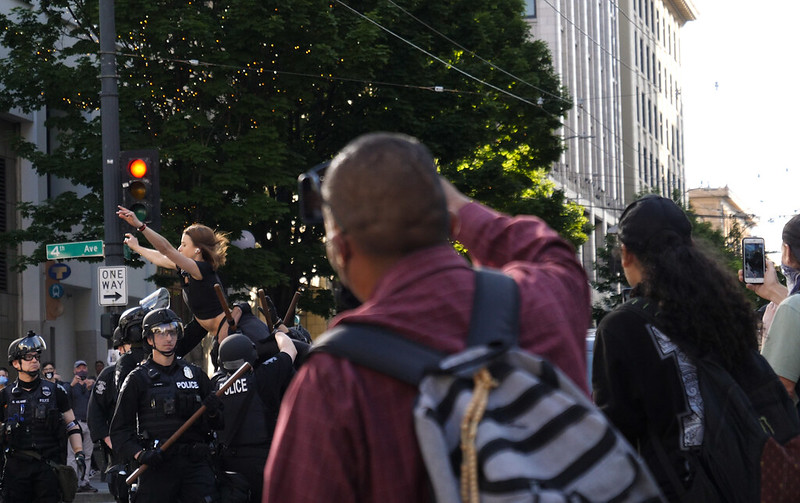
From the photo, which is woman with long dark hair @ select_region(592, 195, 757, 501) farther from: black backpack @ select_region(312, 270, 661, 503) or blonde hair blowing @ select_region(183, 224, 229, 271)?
blonde hair blowing @ select_region(183, 224, 229, 271)

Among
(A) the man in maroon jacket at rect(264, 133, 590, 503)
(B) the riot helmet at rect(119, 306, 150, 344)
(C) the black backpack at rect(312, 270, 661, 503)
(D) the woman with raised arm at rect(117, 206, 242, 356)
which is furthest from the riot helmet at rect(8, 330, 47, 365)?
(C) the black backpack at rect(312, 270, 661, 503)

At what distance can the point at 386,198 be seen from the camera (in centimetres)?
241

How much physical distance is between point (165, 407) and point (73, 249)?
762 centimetres

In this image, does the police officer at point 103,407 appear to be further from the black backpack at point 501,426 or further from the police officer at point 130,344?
the black backpack at point 501,426

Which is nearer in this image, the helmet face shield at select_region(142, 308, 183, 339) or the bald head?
the bald head

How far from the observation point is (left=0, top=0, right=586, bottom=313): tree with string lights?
22.9 metres

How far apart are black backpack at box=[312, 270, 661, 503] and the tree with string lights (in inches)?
797

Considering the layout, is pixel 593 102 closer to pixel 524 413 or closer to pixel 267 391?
pixel 267 391

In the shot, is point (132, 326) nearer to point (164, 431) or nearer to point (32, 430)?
point (164, 431)

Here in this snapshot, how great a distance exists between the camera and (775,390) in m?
3.95

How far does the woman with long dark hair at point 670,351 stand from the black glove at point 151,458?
6.03 m

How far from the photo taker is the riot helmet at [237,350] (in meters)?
8.68

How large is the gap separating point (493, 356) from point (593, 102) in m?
70.2

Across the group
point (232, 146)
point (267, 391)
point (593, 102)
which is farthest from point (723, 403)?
point (593, 102)
